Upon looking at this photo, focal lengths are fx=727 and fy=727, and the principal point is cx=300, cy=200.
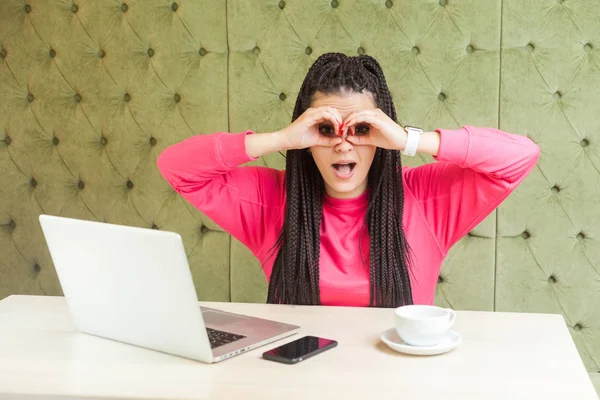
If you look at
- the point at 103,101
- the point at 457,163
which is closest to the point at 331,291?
the point at 457,163

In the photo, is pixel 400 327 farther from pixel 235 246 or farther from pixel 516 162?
pixel 235 246

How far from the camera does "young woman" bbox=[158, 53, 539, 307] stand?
4.93 feet

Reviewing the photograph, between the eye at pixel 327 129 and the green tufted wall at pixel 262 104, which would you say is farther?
the green tufted wall at pixel 262 104

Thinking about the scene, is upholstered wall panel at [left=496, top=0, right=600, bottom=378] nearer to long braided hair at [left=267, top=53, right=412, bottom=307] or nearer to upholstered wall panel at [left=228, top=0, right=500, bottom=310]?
upholstered wall panel at [left=228, top=0, right=500, bottom=310]

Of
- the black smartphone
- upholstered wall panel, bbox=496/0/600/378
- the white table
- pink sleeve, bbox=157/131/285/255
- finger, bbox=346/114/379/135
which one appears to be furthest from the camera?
upholstered wall panel, bbox=496/0/600/378

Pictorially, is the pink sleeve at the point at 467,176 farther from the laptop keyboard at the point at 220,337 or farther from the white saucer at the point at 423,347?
the laptop keyboard at the point at 220,337

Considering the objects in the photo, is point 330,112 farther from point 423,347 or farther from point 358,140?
point 423,347

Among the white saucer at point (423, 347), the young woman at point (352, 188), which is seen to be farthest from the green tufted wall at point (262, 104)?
the white saucer at point (423, 347)

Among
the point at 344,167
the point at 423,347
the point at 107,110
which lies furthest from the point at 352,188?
the point at 107,110

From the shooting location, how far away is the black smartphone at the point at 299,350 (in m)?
1.03

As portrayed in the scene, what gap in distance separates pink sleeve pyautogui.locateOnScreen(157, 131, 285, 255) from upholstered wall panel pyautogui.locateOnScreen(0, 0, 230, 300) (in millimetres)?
384

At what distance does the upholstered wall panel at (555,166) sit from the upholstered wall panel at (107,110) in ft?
2.56

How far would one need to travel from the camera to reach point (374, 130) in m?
1.51

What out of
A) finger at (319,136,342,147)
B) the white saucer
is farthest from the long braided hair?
the white saucer
